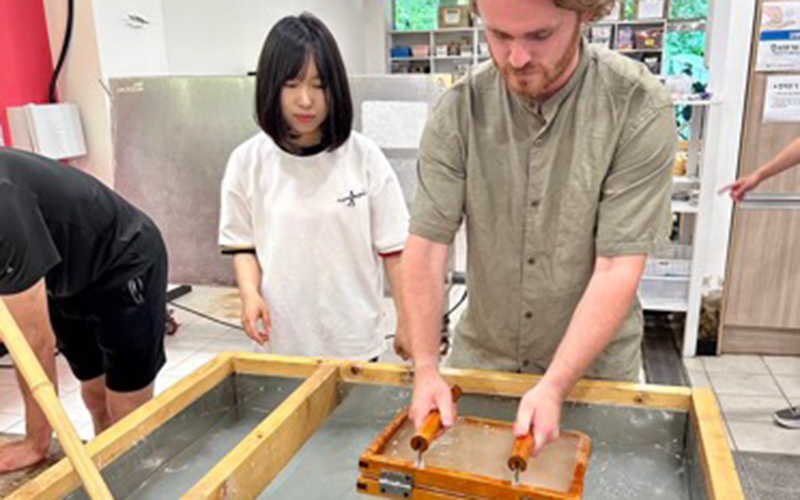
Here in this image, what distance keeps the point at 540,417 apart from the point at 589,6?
1.78ft

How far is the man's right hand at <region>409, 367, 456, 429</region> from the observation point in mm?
898

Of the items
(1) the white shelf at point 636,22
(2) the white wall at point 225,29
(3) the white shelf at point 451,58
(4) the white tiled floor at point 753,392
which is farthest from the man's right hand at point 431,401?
(3) the white shelf at point 451,58

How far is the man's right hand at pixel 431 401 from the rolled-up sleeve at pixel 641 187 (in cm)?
32

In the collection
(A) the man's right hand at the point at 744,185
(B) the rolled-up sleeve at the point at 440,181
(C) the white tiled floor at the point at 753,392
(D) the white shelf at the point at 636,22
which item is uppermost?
(D) the white shelf at the point at 636,22

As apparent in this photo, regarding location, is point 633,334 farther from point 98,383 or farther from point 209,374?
point 98,383

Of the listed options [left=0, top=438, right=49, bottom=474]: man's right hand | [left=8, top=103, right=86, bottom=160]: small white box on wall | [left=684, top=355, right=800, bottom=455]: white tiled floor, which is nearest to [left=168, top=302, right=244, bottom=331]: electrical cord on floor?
[left=8, top=103, right=86, bottom=160]: small white box on wall

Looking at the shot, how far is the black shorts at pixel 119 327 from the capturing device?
1585 millimetres

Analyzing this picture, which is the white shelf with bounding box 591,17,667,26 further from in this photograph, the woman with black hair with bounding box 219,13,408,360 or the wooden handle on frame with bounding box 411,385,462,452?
the wooden handle on frame with bounding box 411,385,462,452

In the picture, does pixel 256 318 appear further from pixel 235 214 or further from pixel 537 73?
pixel 537 73

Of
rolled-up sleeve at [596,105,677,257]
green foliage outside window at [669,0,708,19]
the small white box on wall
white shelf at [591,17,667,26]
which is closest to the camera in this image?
rolled-up sleeve at [596,105,677,257]

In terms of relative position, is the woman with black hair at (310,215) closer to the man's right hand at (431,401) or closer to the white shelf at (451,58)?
the man's right hand at (431,401)

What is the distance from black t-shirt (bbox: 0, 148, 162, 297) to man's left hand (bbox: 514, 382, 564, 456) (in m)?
0.93

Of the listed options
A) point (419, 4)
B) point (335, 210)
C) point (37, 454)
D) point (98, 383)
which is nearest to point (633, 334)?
point (335, 210)

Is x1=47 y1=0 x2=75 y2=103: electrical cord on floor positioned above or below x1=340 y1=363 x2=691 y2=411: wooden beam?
above
